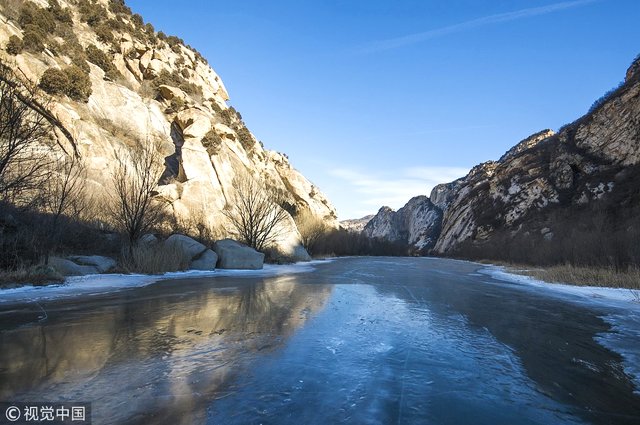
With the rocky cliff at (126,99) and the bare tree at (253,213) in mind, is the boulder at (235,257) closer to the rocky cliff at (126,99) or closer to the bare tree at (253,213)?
the bare tree at (253,213)

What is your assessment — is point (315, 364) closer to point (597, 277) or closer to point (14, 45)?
point (597, 277)

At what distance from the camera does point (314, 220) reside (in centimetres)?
4366

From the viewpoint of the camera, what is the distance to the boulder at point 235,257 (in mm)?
20688

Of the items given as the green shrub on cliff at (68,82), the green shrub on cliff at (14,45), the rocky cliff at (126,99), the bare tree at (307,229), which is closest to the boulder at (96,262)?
the rocky cliff at (126,99)

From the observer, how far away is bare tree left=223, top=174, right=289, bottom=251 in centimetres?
2731

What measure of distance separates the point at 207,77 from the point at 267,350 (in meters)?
48.9

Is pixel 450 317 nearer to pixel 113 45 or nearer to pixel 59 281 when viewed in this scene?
pixel 59 281

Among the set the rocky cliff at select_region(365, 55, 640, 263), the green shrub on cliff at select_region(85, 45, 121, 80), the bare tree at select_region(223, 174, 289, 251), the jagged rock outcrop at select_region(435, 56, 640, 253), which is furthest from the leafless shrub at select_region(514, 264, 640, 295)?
the green shrub on cliff at select_region(85, 45, 121, 80)

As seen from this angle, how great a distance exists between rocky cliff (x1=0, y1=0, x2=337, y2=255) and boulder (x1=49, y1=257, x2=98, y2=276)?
8663 millimetres

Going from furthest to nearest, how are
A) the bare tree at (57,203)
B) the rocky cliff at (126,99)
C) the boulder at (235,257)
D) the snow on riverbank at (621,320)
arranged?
1. the rocky cliff at (126,99)
2. the boulder at (235,257)
3. the bare tree at (57,203)
4. the snow on riverbank at (621,320)

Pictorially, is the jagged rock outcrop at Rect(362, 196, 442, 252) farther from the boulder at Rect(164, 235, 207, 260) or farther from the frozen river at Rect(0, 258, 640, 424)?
the frozen river at Rect(0, 258, 640, 424)

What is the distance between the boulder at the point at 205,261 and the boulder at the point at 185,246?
31 centimetres

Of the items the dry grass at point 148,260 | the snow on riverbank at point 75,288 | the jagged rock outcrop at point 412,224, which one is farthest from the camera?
the jagged rock outcrop at point 412,224

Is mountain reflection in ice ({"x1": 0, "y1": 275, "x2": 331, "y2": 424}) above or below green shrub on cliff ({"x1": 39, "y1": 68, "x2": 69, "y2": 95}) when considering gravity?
below
